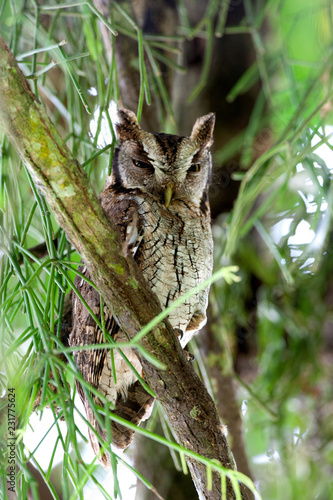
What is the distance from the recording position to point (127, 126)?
4.55 ft

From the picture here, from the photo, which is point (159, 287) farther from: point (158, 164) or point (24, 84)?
point (24, 84)

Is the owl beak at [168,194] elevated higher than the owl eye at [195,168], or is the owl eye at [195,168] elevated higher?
the owl eye at [195,168]

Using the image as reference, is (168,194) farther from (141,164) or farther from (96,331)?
(96,331)

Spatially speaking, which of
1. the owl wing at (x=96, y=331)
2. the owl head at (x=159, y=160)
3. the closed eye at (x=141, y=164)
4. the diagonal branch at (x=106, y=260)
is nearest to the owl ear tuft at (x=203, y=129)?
the owl head at (x=159, y=160)

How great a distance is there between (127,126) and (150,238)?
35cm

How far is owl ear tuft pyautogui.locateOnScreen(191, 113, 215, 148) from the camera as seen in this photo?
1.42 metres

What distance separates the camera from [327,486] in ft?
6.87

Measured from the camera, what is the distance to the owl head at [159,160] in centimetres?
137

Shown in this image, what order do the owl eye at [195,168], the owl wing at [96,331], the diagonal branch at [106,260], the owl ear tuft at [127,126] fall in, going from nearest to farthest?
the diagonal branch at [106,260] → the owl wing at [96,331] → the owl ear tuft at [127,126] → the owl eye at [195,168]

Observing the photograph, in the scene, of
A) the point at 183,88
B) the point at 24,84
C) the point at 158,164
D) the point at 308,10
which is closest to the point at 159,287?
the point at 158,164

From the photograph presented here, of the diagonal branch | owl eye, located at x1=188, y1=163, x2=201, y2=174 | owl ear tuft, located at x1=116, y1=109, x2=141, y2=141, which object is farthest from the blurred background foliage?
the diagonal branch

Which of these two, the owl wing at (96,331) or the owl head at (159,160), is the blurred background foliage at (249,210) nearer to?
the owl head at (159,160)

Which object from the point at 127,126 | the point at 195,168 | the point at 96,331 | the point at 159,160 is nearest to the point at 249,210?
the point at 195,168

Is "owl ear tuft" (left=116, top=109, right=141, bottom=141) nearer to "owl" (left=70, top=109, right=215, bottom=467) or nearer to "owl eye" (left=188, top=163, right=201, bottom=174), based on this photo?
"owl" (left=70, top=109, right=215, bottom=467)
